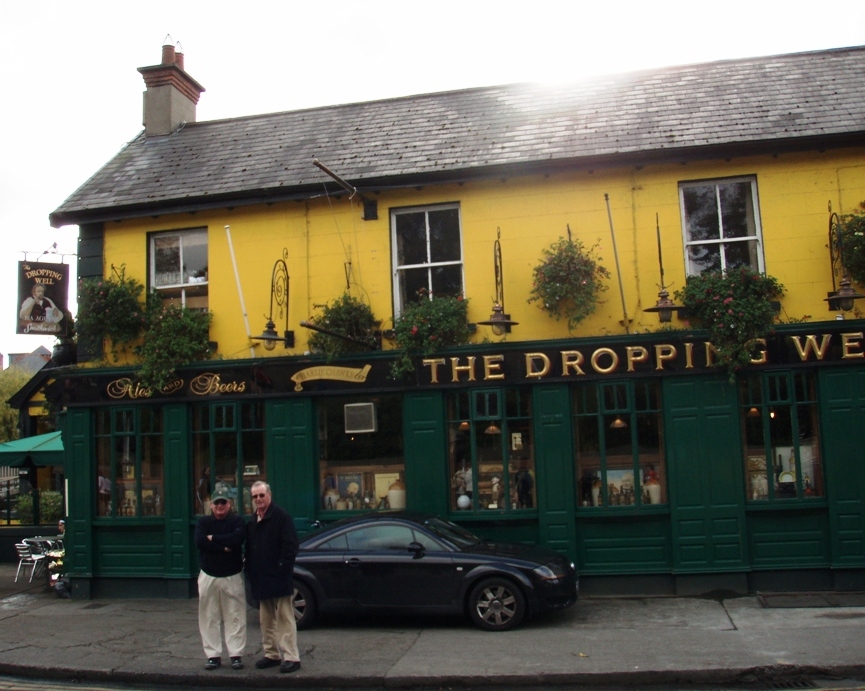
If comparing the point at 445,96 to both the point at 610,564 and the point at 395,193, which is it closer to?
the point at 395,193

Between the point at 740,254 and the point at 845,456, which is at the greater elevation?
the point at 740,254

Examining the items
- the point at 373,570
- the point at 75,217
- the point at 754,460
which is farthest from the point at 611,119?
the point at 75,217

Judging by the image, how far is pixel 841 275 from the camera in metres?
11.7

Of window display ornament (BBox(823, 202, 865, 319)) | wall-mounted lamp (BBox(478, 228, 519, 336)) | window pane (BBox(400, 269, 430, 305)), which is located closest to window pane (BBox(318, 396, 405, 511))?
window pane (BBox(400, 269, 430, 305))

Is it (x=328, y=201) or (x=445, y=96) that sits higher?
(x=445, y=96)

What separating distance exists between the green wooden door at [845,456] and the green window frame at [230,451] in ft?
27.5

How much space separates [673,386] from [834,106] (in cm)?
487

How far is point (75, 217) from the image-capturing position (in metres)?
14.3

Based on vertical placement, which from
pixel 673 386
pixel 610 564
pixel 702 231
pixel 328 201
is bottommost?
pixel 610 564

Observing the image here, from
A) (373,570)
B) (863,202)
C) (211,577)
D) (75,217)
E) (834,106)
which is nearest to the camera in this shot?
(211,577)

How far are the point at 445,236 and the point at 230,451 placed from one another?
16.1 feet

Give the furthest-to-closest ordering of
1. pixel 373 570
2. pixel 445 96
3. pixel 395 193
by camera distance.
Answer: pixel 445 96, pixel 395 193, pixel 373 570

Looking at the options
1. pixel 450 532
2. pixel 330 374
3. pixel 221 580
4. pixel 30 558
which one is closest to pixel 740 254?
pixel 450 532

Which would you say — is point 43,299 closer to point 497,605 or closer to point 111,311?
point 111,311
